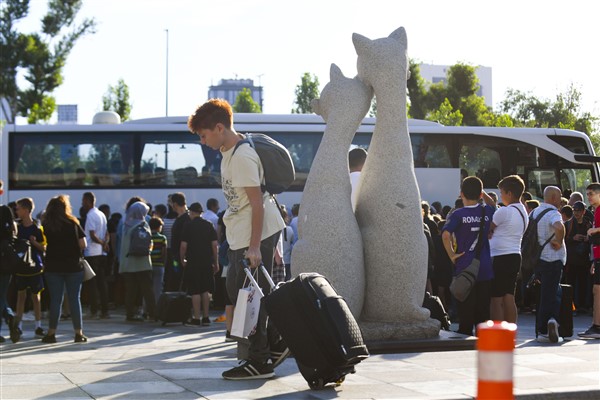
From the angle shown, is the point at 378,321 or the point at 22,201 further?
the point at 22,201

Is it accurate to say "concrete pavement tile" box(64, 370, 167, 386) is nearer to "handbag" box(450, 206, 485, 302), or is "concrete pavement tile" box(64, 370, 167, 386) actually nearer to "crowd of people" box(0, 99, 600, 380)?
"crowd of people" box(0, 99, 600, 380)

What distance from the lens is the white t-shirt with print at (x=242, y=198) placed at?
7.40 meters

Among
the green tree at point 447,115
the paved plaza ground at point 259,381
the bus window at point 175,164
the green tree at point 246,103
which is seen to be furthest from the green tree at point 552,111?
the paved plaza ground at point 259,381

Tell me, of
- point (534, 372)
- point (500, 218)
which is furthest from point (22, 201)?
point (534, 372)

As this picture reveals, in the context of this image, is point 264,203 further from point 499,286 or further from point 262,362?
point 499,286

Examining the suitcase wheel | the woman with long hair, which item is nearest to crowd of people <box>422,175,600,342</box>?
the suitcase wheel

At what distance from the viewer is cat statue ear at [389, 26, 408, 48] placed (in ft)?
36.0

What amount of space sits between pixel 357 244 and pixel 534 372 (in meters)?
2.79

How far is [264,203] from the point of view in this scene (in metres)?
7.60

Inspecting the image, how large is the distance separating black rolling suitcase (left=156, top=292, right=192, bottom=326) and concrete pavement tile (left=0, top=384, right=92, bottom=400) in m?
7.47

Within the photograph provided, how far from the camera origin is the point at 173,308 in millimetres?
15320

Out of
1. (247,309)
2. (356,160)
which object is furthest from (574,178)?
(247,309)

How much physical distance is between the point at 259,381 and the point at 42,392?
5.09 feet

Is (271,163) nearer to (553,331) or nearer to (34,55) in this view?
(553,331)
